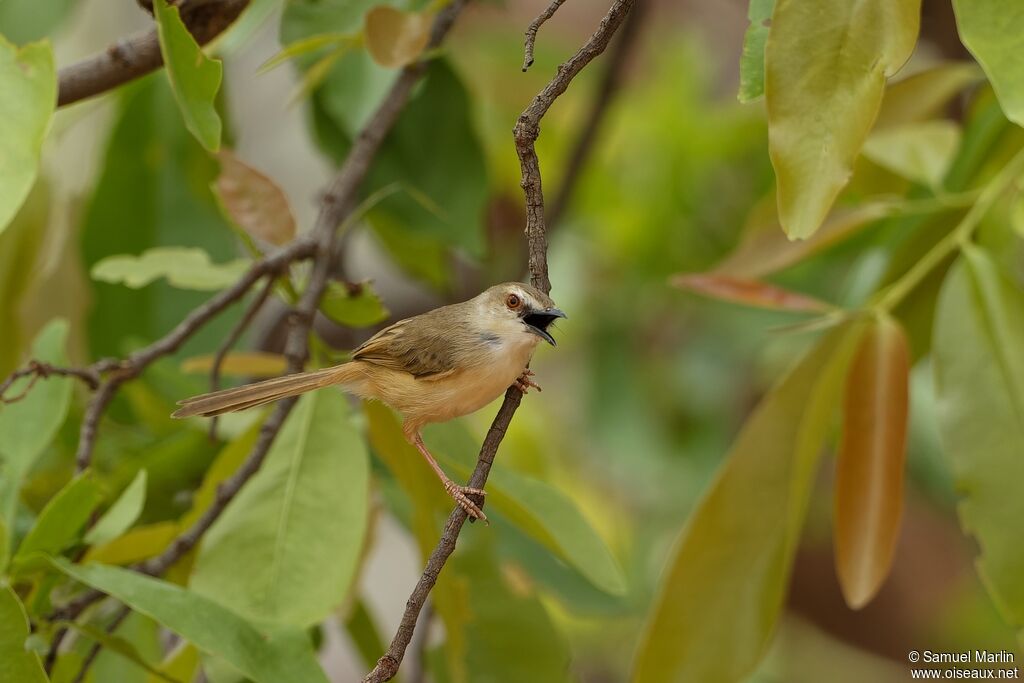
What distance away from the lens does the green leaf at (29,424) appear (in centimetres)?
132

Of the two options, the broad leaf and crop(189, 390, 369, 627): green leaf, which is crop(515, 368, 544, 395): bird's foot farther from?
the broad leaf

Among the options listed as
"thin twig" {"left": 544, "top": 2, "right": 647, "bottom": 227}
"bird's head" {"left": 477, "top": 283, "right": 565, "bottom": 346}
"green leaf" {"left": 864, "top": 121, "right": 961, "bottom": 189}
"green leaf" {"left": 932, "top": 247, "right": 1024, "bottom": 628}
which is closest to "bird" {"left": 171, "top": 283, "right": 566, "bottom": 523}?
"bird's head" {"left": 477, "top": 283, "right": 565, "bottom": 346}

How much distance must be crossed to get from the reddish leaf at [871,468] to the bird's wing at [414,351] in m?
0.51

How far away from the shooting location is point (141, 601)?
43.9 inches

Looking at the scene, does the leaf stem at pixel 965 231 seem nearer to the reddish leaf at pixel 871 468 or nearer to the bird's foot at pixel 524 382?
the reddish leaf at pixel 871 468

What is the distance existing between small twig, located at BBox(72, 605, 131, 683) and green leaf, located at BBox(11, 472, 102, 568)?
0.13 metres

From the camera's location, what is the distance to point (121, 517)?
4.10ft

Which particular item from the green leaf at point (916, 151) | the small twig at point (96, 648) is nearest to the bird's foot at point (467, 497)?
the small twig at point (96, 648)

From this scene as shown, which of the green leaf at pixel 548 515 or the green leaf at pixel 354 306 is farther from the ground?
the green leaf at pixel 354 306

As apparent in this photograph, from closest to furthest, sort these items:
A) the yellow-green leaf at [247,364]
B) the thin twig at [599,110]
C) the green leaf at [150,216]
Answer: the yellow-green leaf at [247,364]
the green leaf at [150,216]
the thin twig at [599,110]

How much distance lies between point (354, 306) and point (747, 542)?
61cm

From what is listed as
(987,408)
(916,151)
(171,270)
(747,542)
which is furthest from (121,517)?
(916,151)

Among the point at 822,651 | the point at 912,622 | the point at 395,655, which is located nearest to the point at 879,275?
the point at 395,655

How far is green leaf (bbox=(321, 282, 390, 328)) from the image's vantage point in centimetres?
136
